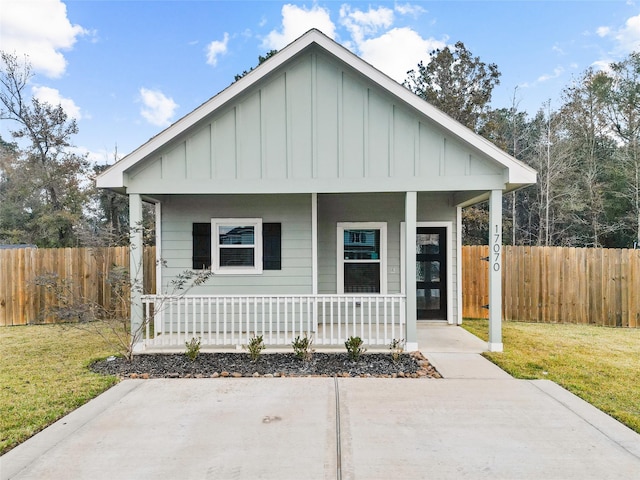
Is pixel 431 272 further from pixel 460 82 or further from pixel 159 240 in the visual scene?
pixel 460 82

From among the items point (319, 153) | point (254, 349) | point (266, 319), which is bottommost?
point (254, 349)

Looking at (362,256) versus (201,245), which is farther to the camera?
(362,256)

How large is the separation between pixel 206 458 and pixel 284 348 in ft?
11.0

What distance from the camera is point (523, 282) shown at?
9430 mm

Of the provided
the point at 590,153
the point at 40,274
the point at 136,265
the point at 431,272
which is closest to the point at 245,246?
the point at 136,265

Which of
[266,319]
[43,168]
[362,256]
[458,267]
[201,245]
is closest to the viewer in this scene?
[266,319]

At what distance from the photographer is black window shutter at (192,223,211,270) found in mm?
7414

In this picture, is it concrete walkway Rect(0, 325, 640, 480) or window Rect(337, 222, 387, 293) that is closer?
concrete walkway Rect(0, 325, 640, 480)

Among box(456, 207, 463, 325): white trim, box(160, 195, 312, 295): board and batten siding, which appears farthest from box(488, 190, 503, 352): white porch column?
box(160, 195, 312, 295): board and batten siding

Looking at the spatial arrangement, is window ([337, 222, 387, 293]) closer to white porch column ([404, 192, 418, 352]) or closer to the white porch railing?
the white porch railing

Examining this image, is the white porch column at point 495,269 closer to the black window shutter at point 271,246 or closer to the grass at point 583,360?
the grass at point 583,360

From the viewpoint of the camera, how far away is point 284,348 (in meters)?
6.29

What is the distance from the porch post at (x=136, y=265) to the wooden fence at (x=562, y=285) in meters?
7.65

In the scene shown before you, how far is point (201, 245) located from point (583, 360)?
7132 millimetres
